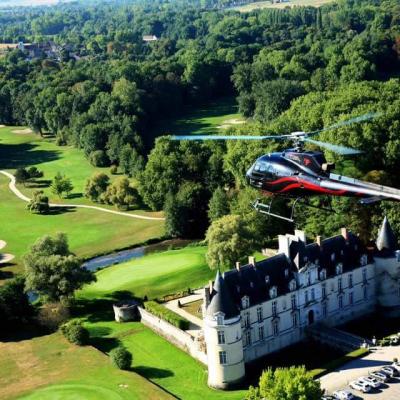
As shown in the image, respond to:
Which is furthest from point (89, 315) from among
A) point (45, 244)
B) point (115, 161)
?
point (115, 161)

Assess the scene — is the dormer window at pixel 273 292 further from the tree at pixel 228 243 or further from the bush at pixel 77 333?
the bush at pixel 77 333

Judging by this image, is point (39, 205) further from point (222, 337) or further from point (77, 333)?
point (222, 337)

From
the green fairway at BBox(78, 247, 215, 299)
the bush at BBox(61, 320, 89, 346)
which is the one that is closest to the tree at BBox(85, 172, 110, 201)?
the green fairway at BBox(78, 247, 215, 299)

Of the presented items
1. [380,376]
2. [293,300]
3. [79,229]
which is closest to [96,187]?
[79,229]

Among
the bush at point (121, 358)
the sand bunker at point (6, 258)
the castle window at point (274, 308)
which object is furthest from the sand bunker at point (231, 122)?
the bush at point (121, 358)

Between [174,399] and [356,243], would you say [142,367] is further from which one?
[356,243]

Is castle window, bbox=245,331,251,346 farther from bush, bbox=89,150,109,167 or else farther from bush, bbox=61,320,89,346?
bush, bbox=89,150,109,167
